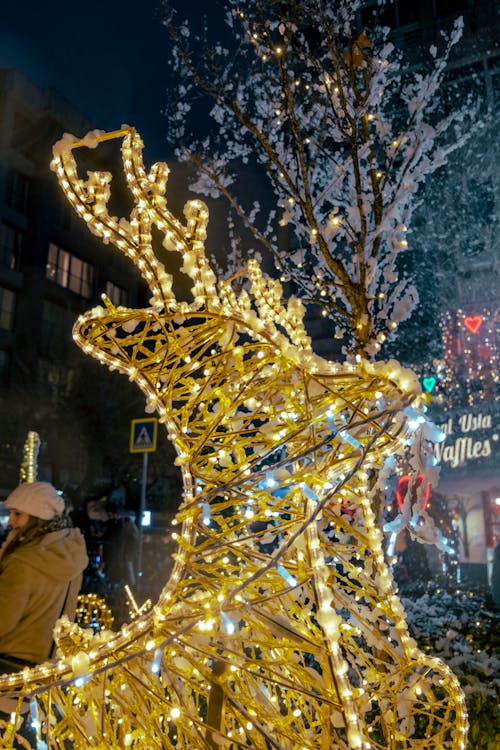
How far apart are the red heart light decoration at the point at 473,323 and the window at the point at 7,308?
19355mm

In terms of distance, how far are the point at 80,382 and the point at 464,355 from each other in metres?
14.1

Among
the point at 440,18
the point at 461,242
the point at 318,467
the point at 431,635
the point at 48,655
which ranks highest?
the point at 440,18

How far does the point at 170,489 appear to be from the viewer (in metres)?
27.4

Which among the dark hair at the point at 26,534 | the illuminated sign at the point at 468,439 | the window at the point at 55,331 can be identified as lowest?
the dark hair at the point at 26,534

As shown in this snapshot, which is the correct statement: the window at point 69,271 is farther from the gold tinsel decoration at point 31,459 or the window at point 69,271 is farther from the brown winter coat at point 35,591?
the brown winter coat at point 35,591

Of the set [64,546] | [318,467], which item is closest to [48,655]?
[64,546]

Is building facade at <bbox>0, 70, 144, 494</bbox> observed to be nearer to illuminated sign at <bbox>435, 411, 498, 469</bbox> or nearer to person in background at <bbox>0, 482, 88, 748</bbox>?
illuminated sign at <bbox>435, 411, 498, 469</bbox>

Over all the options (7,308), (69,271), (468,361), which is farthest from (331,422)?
(69,271)

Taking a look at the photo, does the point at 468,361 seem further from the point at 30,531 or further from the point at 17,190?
the point at 17,190

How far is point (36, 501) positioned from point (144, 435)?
611 cm

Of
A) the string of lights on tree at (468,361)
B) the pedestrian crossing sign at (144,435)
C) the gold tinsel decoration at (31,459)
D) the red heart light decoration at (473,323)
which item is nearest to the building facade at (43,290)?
the string of lights on tree at (468,361)

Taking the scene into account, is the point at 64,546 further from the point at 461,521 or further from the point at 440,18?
the point at 440,18

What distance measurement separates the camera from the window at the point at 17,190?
30.0 metres

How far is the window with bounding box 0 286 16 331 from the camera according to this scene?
94.0 feet
